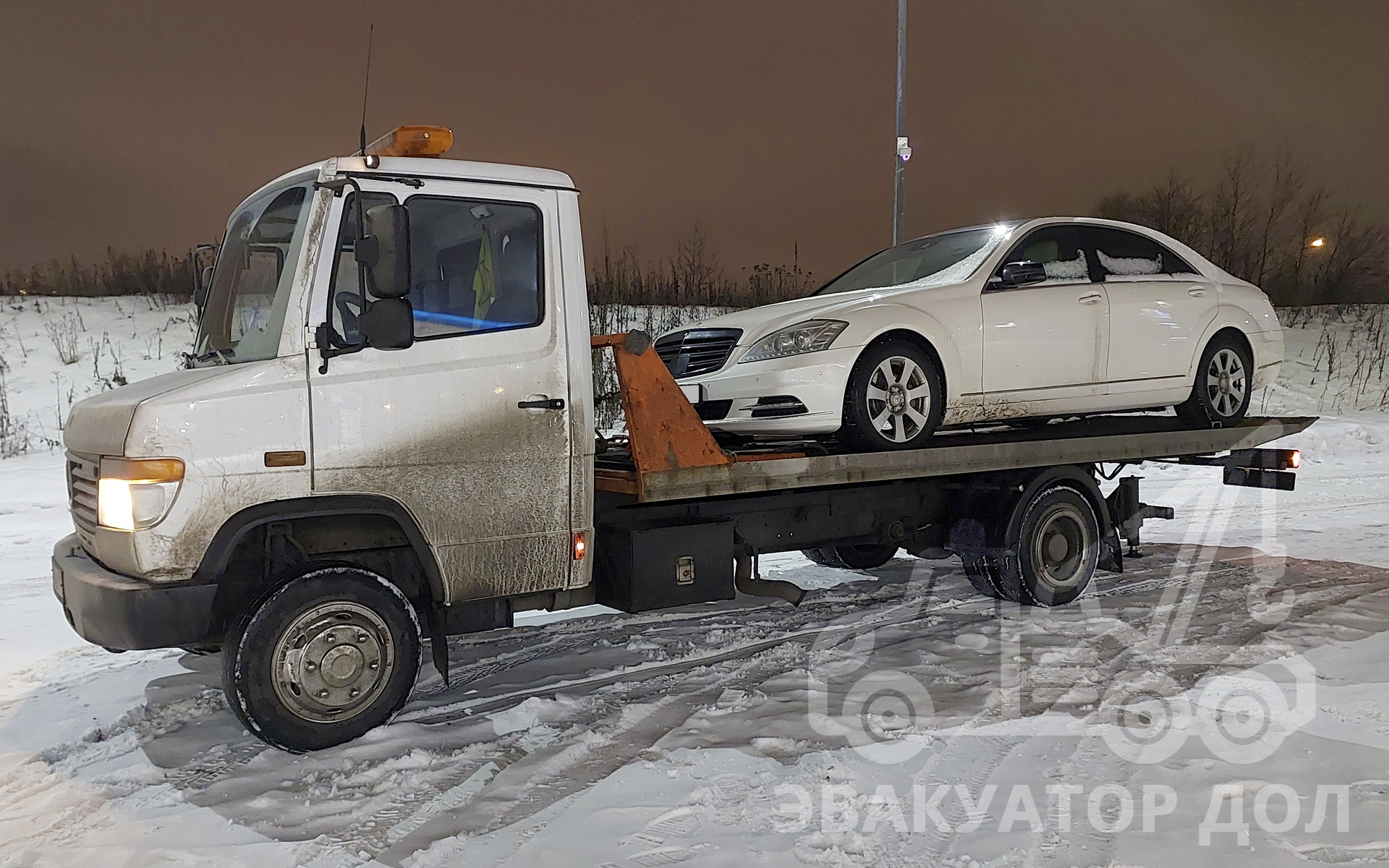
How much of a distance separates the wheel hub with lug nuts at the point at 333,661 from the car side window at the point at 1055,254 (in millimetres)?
4459

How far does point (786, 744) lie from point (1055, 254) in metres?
4.07

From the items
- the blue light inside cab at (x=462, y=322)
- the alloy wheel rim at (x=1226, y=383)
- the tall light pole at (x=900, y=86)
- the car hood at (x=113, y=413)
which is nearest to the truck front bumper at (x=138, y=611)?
the car hood at (x=113, y=413)

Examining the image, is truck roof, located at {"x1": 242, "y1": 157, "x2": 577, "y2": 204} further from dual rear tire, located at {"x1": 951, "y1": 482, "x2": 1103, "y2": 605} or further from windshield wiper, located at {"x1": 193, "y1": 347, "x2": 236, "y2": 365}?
dual rear tire, located at {"x1": 951, "y1": 482, "x2": 1103, "y2": 605}

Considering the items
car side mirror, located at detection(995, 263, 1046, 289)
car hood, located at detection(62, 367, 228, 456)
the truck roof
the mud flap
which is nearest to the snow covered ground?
the mud flap

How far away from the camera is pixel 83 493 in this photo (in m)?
4.21

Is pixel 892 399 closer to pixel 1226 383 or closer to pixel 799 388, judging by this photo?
pixel 799 388

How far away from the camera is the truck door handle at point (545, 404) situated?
14.7ft

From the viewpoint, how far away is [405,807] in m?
3.62

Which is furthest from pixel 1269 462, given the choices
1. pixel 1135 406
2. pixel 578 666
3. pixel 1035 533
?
pixel 578 666

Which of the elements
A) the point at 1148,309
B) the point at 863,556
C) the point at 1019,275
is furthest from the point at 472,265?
the point at 1148,309

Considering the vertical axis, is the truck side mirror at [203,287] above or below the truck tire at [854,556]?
above

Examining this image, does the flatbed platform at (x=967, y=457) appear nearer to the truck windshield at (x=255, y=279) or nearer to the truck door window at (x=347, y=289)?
the truck door window at (x=347, y=289)

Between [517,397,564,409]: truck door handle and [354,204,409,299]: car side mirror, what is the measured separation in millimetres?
824

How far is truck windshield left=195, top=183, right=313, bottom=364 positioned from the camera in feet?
13.6
